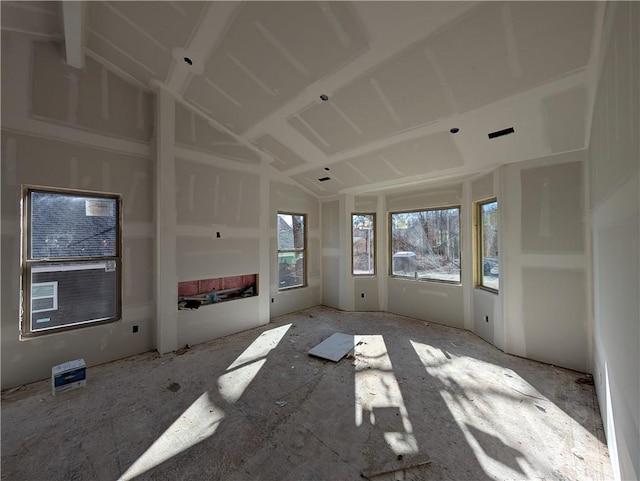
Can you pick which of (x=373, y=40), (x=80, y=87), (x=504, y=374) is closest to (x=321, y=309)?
(x=504, y=374)

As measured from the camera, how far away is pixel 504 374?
3023 mm

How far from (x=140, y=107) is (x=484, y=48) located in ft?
14.5

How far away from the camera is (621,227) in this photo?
1.51 meters

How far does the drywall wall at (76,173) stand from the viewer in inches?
110

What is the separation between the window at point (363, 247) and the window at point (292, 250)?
1.17m

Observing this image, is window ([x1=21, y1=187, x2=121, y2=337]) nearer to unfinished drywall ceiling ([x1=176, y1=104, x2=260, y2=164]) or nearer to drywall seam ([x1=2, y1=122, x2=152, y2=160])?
drywall seam ([x1=2, y1=122, x2=152, y2=160])

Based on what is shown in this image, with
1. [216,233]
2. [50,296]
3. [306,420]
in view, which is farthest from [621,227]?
[50,296]

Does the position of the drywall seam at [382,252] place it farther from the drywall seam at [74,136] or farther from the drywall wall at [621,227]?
the drywall seam at [74,136]

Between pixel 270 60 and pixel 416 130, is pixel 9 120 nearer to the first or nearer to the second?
pixel 270 60

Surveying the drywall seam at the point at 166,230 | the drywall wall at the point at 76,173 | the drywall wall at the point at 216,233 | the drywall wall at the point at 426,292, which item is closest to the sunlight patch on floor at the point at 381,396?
the drywall wall at the point at 426,292

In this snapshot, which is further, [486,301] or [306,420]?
[486,301]

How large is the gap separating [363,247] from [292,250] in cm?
166

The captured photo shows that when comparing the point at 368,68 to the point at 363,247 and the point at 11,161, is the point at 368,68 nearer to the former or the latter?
the point at 363,247

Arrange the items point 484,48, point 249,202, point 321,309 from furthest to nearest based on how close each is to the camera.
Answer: point 321,309 → point 249,202 → point 484,48
